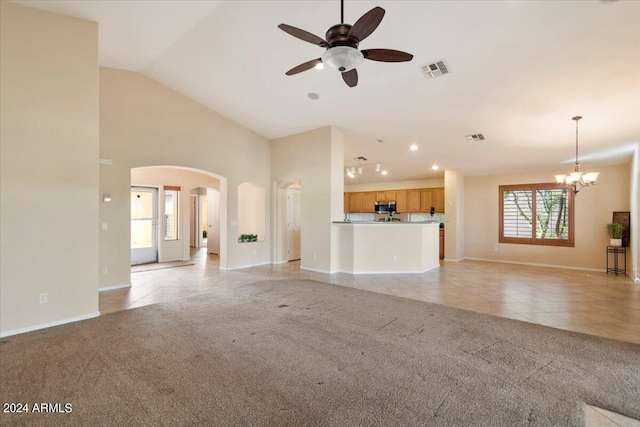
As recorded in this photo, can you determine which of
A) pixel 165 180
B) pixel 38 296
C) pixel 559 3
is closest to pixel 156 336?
pixel 38 296

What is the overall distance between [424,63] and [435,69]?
8.9 inches

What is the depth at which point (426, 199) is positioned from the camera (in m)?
10.1

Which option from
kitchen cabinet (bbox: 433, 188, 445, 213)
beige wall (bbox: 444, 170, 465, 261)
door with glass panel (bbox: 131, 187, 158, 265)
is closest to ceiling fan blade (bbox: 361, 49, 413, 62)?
beige wall (bbox: 444, 170, 465, 261)

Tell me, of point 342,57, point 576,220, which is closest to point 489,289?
point 576,220

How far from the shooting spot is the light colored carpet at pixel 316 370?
1.99m

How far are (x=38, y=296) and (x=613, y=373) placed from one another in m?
6.06

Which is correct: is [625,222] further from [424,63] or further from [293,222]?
[293,222]

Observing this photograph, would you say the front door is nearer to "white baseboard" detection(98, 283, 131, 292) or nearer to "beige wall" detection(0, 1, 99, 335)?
"white baseboard" detection(98, 283, 131, 292)

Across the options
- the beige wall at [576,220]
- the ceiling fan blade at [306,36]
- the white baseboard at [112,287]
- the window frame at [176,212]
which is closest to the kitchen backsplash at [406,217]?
the beige wall at [576,220]

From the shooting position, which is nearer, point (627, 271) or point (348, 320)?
point (348, 320)

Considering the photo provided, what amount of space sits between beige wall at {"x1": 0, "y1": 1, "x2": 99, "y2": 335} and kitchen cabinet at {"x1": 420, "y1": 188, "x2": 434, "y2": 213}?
915 cm

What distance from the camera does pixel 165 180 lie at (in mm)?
8367

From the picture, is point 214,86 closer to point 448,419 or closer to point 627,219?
point 448,419

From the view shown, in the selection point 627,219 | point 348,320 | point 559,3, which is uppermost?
point 559,3
